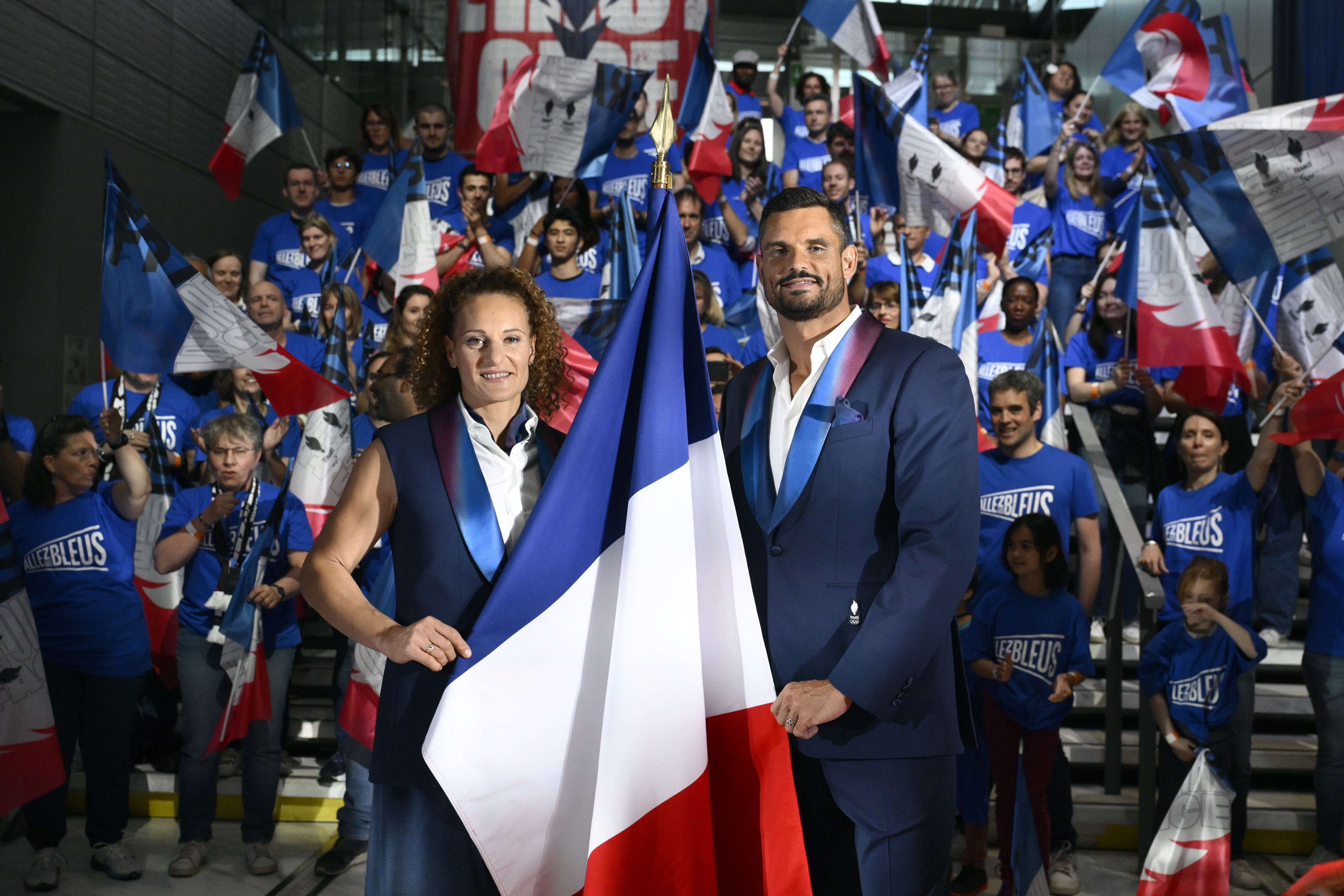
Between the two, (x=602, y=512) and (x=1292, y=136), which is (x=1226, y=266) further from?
(x=602, y=512)

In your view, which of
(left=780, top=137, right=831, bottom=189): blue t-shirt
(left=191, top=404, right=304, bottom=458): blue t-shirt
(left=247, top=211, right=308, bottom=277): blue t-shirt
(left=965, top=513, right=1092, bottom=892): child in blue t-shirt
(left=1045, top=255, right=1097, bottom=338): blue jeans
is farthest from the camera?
(left=780, top=137, right=831, bottom=189): blue t-shirt

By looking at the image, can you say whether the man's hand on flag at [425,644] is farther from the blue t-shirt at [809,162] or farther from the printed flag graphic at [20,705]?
the blue t-shirt at [809,162]

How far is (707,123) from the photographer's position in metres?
8.31

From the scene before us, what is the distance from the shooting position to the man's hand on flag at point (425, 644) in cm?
212

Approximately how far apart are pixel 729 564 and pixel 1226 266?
3704 mm

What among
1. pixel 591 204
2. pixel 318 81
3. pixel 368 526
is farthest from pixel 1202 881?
pixel 318 81

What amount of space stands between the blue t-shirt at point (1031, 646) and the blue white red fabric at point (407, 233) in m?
3.75

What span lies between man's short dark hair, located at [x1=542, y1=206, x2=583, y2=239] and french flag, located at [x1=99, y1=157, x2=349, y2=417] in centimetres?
256

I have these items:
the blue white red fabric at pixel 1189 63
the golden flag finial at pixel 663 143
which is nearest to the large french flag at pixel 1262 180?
the blue white red fabric at pixel 1189 63

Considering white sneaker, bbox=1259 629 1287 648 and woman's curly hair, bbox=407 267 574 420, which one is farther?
white sneaker, bbox=1259 629 1287 648

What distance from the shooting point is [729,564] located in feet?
7.71

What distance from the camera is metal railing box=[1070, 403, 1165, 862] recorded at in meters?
5.05

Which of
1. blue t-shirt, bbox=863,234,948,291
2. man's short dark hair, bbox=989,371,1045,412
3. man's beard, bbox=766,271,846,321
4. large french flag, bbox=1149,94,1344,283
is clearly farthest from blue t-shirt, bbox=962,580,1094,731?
blue t-shirt, bbox=863,234,948,291

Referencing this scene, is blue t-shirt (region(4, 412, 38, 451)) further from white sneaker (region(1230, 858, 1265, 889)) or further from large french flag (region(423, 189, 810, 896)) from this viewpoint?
white sneaker (region(1230, 858, 1265, 889))
